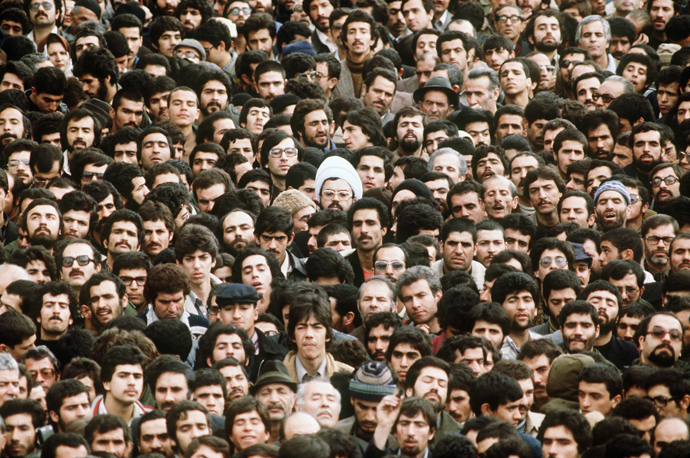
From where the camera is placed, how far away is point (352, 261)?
12.2 metres

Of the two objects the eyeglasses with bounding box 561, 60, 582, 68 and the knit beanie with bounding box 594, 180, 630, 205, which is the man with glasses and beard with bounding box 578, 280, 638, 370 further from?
the eyeglasses with bounding box 561, 60, 582, 68

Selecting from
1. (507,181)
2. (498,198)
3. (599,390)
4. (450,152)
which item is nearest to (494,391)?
(599,390)

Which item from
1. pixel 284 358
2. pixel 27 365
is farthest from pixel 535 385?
pixel 27 365

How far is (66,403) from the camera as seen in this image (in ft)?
31.2

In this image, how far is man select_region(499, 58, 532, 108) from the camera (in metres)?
15.6

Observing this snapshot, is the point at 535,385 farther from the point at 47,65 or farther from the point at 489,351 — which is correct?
the point at 47,65

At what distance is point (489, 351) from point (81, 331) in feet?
10.4

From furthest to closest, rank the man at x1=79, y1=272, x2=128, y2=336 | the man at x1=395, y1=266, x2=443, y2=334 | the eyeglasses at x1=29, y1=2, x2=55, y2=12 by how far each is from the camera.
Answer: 1. the eyeglasses at x1=29, y1=2, x2=55, y2=12
2. the man at x1=395, y1=266, x2=443, y2=334
3. the man at x1=79, y1=272, x2=128, y2=336

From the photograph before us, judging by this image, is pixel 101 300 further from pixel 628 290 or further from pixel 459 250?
pixel 628 290

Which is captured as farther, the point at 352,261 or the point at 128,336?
the point at 352,261

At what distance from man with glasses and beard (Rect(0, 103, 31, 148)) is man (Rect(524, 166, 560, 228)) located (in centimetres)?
525

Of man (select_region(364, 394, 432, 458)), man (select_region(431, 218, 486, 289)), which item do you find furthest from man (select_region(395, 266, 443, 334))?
man (select_region(364, 394, 432, 458))

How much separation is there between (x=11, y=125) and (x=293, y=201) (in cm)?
331

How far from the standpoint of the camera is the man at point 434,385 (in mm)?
9562
